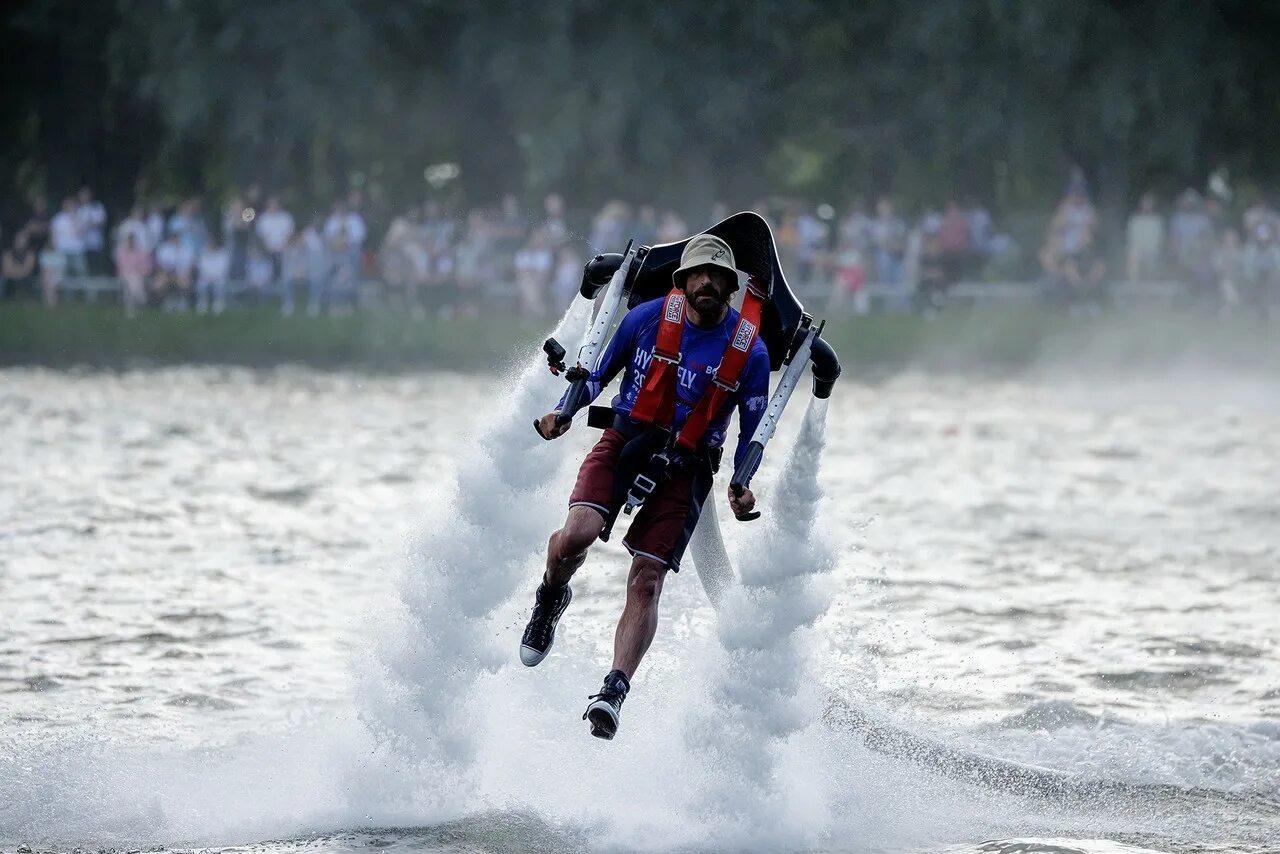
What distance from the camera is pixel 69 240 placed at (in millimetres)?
34344

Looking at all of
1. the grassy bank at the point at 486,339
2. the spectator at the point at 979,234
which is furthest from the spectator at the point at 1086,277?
the spectator at the point at 979,234

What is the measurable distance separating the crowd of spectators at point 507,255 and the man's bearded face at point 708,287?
79.5 ft

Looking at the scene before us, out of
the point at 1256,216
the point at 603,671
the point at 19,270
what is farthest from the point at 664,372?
the point at 1256,216

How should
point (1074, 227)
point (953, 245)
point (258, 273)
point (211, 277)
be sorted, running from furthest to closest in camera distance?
point (1074, 227) → point (953, 245) → point (258, 273) → point (211, 277)

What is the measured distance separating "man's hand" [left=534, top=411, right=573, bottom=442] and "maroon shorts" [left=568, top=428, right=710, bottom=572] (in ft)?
0.76

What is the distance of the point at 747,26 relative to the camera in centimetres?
3681

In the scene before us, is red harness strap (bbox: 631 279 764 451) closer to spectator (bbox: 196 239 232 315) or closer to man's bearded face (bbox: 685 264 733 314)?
man's bearded face (bbox: 685 264 733 314)

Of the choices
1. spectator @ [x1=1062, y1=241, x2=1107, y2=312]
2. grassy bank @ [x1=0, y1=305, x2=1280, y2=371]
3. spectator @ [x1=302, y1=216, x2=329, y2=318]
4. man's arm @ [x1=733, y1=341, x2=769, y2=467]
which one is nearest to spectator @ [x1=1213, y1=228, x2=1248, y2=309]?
grassy bank @ [x1=0, y1=305, x2=1280, y2=371]

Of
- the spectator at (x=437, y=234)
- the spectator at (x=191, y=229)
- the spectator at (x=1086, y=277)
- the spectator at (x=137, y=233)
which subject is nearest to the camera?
the spectator at (x=137, y=233)

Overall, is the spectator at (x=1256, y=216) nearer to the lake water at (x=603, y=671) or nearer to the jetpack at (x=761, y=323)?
the lake water at (x=603, y=671)

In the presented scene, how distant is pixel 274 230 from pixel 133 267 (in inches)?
92.0

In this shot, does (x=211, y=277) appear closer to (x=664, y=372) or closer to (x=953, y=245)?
(x=953, y=245)

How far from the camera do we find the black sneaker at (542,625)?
28.9 ft

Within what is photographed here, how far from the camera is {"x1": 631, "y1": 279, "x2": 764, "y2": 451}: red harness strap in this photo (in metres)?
8.87
